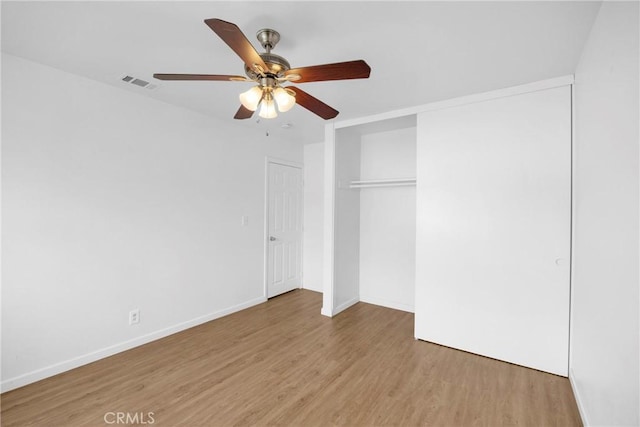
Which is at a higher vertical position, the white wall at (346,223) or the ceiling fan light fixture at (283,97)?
the ceiling fan light fixture at (283,97)

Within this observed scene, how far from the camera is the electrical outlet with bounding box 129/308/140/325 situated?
279 centimetres

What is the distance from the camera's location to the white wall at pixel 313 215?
476 centimetres

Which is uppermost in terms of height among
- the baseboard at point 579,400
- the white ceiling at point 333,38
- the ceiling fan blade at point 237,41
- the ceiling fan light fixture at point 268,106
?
the white ceiling at point 333,38

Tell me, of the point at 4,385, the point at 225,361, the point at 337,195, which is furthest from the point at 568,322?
the point at 4,385

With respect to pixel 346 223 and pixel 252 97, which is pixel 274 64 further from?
pixel 346 223

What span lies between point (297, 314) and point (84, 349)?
2162mm

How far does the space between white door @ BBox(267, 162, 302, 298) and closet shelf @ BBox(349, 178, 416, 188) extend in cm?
115

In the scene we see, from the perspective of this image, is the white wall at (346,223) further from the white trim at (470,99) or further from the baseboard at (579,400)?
the baseboard at (579,400)

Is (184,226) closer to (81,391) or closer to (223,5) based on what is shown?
(81,391)

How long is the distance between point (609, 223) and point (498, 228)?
1.12 metres

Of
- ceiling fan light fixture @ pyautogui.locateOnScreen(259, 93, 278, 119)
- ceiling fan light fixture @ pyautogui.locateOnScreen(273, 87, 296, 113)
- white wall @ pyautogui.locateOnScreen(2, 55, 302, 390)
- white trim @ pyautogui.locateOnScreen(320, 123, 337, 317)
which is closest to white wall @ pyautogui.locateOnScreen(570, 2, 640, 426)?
ceiling fan light fixture @ pyautogui.locateOnScreen(273, 87, 296, 113)

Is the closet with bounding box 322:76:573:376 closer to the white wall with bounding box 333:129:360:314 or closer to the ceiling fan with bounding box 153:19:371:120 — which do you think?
the white wall with bounding box 333:129:360:314

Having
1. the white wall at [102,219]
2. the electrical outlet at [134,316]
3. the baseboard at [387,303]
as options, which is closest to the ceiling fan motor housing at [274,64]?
the white wall at [102,219]

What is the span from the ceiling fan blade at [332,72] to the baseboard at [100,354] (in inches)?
113
